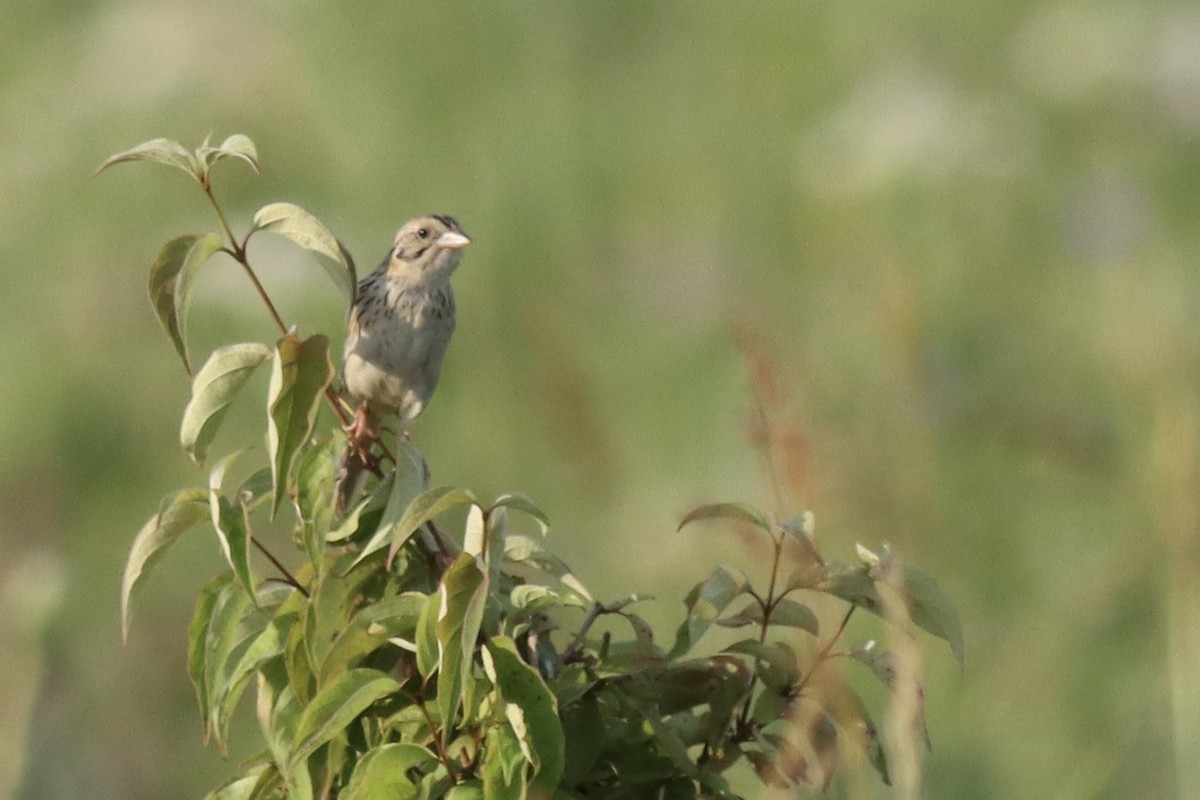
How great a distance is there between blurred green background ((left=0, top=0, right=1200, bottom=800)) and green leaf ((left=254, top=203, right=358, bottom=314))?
91.7 inches

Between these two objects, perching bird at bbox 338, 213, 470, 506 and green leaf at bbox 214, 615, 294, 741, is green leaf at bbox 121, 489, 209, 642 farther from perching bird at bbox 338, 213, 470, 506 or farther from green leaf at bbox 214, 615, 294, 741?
perching bird at bbox 338, 213, 470, 506

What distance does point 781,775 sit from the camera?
103 inches

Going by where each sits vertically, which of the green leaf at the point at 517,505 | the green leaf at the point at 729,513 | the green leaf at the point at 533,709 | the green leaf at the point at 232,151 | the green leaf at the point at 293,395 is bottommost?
the green leaf at the point at 533,709

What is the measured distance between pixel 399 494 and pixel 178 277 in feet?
1.13

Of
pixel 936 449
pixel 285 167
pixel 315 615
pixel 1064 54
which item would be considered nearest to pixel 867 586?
pixel 315 615

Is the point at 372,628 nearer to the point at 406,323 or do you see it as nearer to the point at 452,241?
the point at 406,323

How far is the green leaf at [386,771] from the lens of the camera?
2.41 m

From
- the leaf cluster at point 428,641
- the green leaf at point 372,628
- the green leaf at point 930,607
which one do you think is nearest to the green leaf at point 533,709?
the leaf cluster at point 428,641

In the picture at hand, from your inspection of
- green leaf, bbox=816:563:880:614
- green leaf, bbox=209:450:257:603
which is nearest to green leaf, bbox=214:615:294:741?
green leaf, bbox=209:450:257:603

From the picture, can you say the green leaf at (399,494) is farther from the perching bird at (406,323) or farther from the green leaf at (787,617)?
the perching bird at (406,323)

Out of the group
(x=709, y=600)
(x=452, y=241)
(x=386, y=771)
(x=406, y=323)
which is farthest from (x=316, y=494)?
(x=452, y=241)

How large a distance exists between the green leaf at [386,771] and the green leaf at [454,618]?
0.10 m

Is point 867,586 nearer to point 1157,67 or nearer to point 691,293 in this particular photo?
point 691,293

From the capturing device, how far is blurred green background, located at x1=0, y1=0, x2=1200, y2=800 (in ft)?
21.7
